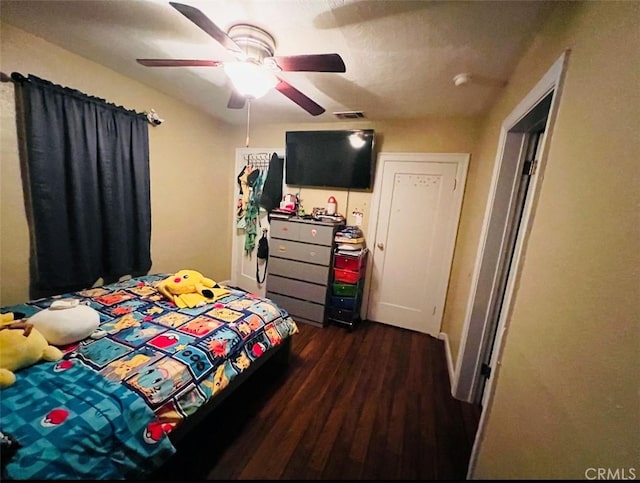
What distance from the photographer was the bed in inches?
32.3

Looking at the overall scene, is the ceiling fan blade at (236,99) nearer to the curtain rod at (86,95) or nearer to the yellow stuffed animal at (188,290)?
the curtain rod at (86,95)

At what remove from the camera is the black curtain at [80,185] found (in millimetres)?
1707

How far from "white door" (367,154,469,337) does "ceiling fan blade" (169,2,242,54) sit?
77.7 inches

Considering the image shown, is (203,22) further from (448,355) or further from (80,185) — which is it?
(448,355)

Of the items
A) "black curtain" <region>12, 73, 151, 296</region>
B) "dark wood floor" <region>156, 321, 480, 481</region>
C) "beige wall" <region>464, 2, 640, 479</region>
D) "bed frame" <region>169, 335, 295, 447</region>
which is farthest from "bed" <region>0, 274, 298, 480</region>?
"beige wall" <region>464, 2, 640, 479</region>

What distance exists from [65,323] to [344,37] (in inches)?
86.5

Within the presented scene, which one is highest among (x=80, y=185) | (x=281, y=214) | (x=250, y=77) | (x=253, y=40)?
(x=253, y=40)

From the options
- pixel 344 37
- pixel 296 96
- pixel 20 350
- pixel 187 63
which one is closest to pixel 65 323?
pixel 20 350

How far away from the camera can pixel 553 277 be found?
76 cm

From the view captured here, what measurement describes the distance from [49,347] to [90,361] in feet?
0.69

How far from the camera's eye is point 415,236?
107 inches

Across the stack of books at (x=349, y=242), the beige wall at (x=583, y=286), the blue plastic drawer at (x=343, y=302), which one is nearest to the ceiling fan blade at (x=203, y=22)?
the beige wall at (x=583, y=286)

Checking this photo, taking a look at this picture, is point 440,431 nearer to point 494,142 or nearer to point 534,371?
point 534,371

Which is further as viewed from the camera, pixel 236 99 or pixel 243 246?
pixel 243 246
